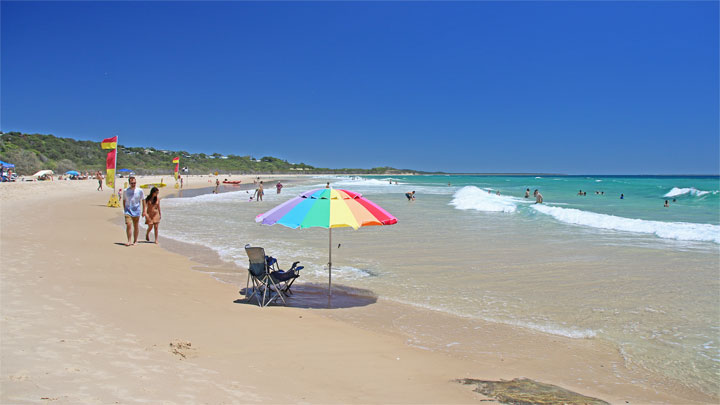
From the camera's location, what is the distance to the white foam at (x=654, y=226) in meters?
13.3

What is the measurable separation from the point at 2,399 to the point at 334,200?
397 centimetres

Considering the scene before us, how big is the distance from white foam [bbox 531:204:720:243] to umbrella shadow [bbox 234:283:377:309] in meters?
11.4

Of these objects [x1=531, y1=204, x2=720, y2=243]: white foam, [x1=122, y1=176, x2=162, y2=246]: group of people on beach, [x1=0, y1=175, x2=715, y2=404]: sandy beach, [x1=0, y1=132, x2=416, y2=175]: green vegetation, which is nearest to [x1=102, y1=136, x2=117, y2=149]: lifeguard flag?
[x1=122, y1=176, x2=162, y2=246]: group of people on beach

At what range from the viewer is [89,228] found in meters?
13.0

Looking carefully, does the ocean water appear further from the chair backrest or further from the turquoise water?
the turquoise water

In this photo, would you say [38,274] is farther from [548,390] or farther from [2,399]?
[548,390]

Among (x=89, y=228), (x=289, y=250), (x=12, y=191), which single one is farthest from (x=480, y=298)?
(x=12, y=191)

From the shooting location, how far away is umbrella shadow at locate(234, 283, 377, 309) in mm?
6453

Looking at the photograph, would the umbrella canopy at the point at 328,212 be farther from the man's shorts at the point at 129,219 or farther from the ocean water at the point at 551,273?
the man's shorts at the point at 129,219

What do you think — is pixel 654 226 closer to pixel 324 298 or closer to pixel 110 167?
pixel 324 298

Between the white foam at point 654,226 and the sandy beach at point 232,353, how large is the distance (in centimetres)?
1102

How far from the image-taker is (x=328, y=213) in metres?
5.87

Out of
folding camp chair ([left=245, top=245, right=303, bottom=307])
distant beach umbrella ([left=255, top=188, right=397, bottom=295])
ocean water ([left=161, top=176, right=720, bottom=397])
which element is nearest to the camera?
ocean water ([left=161, top=176, right=720, bottom=397])

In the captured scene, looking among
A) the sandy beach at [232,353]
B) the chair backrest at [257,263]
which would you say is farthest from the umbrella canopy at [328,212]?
the sandy beach at [232,353]
